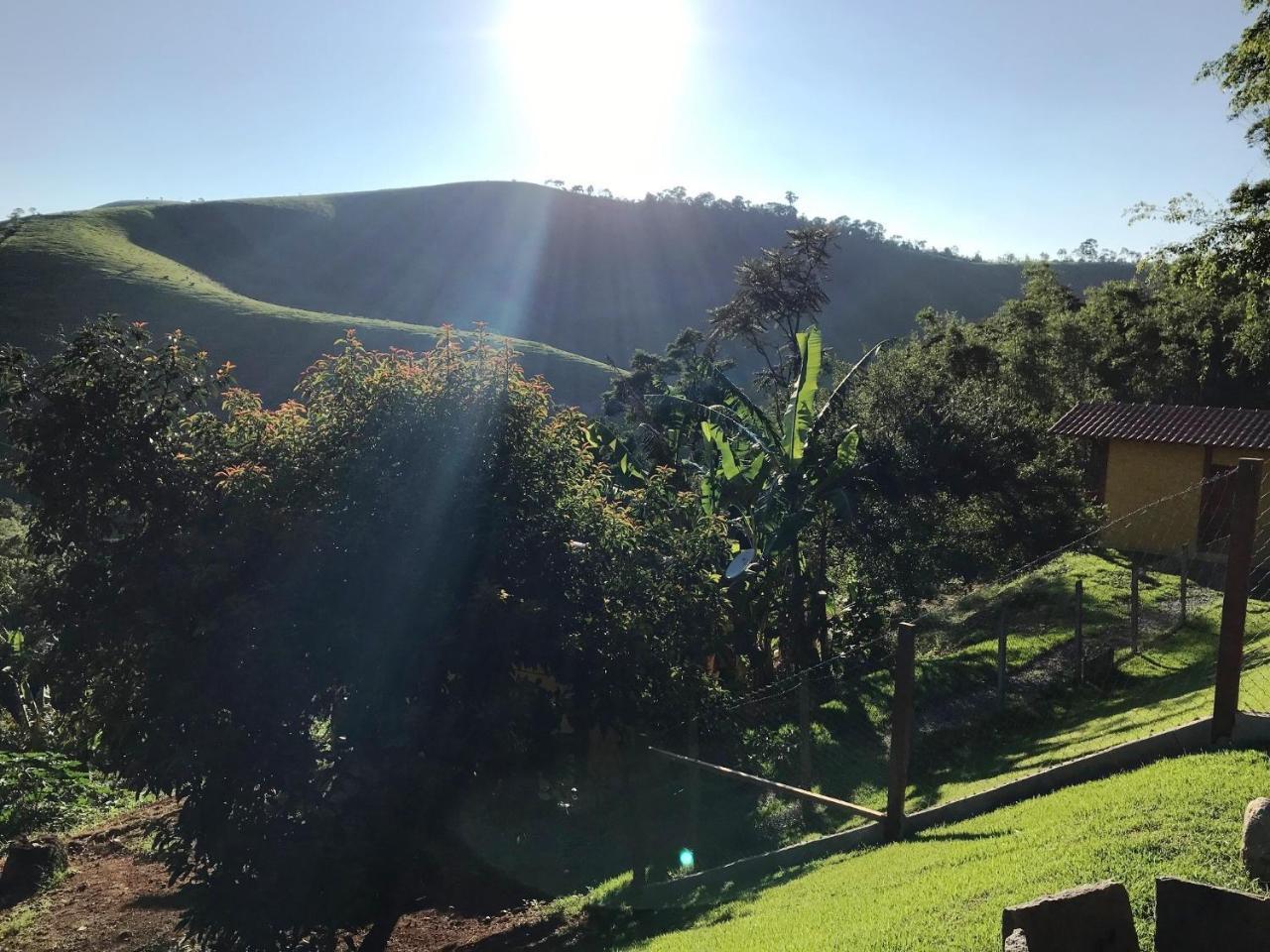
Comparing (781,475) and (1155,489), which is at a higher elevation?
(781,475)

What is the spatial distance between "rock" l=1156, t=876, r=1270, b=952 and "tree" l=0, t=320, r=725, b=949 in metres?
4.26

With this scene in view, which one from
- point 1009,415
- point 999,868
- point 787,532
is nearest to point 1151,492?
point 1009,415

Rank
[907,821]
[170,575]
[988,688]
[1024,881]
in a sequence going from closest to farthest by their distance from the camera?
[1024,881]
[170,575]
[907,821]
[988,688]

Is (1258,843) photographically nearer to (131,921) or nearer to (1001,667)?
(1001,667)

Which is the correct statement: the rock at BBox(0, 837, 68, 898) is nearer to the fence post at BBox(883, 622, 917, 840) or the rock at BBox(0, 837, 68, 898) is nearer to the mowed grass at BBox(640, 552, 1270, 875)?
the mowed grass at BBox(640, 552, 1270, 875)

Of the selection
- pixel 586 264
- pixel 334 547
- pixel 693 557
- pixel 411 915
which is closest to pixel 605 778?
pixel 411 915

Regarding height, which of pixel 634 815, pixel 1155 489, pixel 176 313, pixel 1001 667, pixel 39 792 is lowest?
pixel 39 792

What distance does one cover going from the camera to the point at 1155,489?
1978 cm

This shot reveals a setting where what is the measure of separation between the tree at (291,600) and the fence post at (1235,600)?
4.74 metres

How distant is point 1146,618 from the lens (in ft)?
43.0

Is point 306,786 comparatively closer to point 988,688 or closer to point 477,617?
point 477,617

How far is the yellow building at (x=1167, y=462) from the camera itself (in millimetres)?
18266

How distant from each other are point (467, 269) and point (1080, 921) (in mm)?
105549

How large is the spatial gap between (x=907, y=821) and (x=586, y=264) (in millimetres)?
106721
